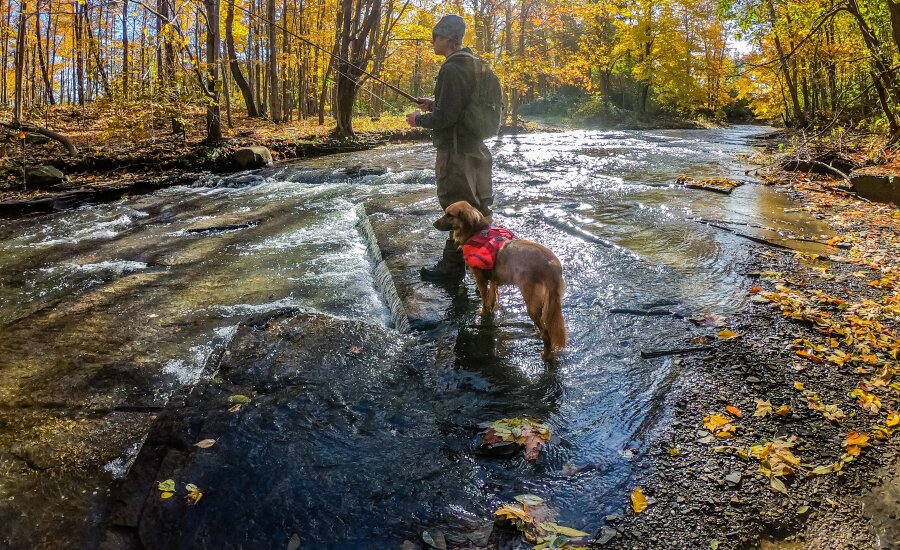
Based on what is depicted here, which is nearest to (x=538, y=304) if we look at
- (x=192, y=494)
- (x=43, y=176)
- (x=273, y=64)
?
(x=192, y=494)

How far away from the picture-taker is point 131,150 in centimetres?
1491

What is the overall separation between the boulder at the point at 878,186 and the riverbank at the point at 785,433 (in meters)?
5.73

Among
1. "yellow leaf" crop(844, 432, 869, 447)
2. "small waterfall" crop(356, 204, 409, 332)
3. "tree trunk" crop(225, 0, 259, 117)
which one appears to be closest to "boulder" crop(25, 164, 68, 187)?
"small waterfall" crop(356, 204, 409, 332)

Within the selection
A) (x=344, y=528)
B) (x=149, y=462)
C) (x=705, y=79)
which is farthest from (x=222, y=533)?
(x=705, y=79)

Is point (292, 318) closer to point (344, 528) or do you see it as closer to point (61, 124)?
point (344, 528)

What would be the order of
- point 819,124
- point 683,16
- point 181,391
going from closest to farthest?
point 181,391 → point 819,124 → point 683,16

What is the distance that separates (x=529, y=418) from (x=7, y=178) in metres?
14.7

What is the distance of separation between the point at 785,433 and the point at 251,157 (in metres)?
15.5

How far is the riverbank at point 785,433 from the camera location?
245 centimetres

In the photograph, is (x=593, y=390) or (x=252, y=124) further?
(x=252, y=124)

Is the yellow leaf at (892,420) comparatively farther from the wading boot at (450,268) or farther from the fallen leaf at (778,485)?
the wading boot at (450,268)

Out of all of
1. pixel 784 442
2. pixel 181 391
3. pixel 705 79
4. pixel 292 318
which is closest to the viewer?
pixel 784 442

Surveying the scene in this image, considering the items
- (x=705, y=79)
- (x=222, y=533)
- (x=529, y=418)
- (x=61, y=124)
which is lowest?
(x=222, y=533)

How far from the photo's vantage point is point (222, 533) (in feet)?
8.48
